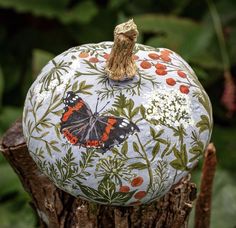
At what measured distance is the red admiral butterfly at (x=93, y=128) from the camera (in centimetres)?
106

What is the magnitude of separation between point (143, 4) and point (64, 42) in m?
0.32

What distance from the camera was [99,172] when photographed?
1069 millimetres

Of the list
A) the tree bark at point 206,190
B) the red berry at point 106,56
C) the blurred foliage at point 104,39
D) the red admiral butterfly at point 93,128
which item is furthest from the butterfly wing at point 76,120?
the blurred foliage at point 104,39

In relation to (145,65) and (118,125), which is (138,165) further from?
(145,65)

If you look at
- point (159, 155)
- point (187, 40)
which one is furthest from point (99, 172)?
point (187, 40)

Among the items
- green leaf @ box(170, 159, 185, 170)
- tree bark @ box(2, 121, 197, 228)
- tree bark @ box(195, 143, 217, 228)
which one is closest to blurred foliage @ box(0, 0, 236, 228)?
tree bark @ box(195, 143, 217, 228)

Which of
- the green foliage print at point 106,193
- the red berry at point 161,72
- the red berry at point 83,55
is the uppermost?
the red berry at point 161,72

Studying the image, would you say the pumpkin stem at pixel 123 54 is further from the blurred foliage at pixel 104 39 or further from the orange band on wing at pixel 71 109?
the blurred foliage at pixel 104 39

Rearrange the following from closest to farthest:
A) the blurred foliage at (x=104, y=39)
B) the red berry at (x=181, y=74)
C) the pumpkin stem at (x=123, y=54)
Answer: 1. the pumpkin stem at (x=123, y=54)
2. the red berry at (x=181, y=74)
3. the blurred foliage at (x=104, y=39)

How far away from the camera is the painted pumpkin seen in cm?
106

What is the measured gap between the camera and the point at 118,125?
41.8 inches

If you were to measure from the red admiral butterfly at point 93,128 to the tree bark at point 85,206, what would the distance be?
17 centimetres

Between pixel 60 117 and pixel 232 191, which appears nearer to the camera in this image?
pixel 60 117

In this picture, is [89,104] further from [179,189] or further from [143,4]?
[143,4]
